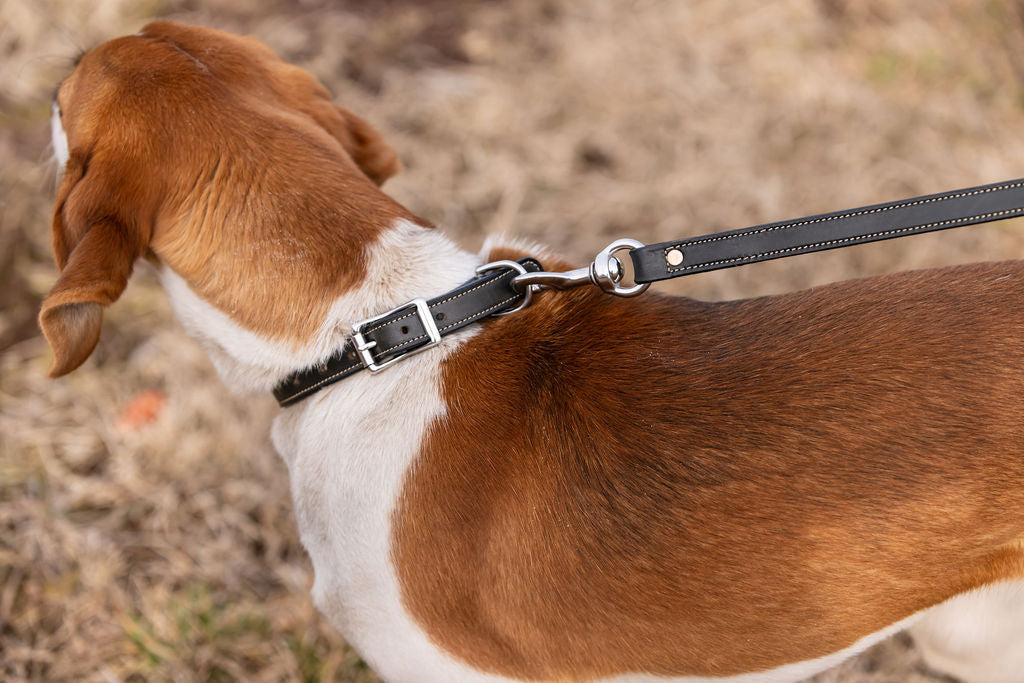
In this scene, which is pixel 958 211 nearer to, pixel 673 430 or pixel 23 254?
pixel 673 430

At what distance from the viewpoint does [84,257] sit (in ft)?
5.91

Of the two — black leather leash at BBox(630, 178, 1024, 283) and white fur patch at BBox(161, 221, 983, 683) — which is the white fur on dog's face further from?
black leather leash at BBox(630, 178, 1024, 283)

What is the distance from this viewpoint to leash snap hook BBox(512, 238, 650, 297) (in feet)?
6.15

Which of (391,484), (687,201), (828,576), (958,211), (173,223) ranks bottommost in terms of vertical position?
(687,201)

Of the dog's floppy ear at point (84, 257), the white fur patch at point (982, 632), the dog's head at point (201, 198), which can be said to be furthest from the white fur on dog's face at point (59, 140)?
the white fur patch at point (982, 632)

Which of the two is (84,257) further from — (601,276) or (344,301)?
(601,276)

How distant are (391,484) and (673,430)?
2.33ft

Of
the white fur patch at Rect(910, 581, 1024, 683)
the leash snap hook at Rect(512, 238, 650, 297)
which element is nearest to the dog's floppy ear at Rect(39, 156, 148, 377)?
the leash snap hook at Rect(512, 238, 650, 297)

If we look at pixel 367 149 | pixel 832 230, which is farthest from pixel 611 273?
pixel 367 149

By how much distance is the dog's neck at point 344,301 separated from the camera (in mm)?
1994

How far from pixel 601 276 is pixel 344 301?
654mm

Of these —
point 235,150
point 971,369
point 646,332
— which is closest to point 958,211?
point 971,369

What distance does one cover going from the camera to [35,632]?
2982mm

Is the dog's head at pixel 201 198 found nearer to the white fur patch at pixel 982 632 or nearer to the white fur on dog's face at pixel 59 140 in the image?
the white fur on dog's face at pixel 59 140
